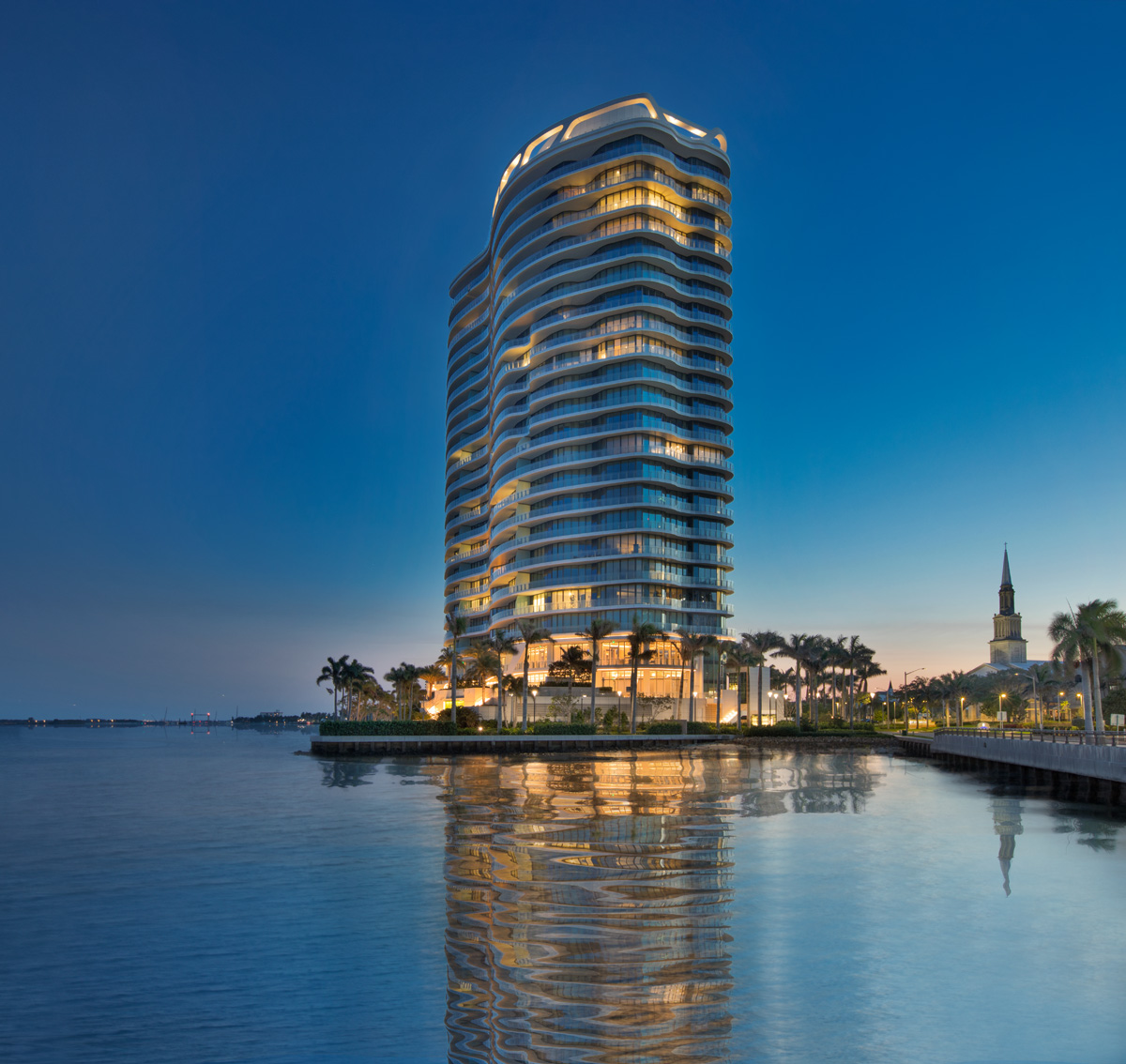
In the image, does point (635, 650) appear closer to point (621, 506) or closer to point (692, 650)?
point (692, 650)

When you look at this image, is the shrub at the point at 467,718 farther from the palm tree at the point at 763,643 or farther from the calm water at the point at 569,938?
the calm water at the point at 569,938

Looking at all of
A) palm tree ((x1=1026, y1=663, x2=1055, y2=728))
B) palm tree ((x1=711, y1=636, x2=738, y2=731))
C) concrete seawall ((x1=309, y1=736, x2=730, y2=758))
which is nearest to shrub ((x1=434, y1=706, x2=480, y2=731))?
concrete seawall ((x1=309, y1=736, x2=730, y2=758))

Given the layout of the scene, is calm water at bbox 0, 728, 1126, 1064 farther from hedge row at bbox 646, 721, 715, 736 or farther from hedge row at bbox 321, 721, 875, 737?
hedge row at bbox 646, 721, 715, 736

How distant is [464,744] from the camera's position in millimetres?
83312

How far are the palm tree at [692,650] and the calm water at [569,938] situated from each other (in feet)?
210

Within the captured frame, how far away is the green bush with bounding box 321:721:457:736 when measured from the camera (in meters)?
82.9

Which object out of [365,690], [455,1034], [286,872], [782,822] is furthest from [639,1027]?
[365,690]

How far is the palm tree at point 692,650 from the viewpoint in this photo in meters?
99.4

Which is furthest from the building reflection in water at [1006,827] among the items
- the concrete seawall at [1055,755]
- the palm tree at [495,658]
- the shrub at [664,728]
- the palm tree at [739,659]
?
the palm tree at [739,659]

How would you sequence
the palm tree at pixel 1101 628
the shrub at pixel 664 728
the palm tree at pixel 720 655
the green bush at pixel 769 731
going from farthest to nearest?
the palm tree at pixel 720 655 < the green bush at pixel 769 731 < the shrub at pixel 664 728 < the palm tree at pixel 1101 628

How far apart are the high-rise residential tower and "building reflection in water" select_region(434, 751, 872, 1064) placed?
7686 centimetres

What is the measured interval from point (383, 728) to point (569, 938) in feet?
232

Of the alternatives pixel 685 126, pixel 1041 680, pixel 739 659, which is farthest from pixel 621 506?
pixel 1041 680

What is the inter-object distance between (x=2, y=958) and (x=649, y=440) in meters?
104
